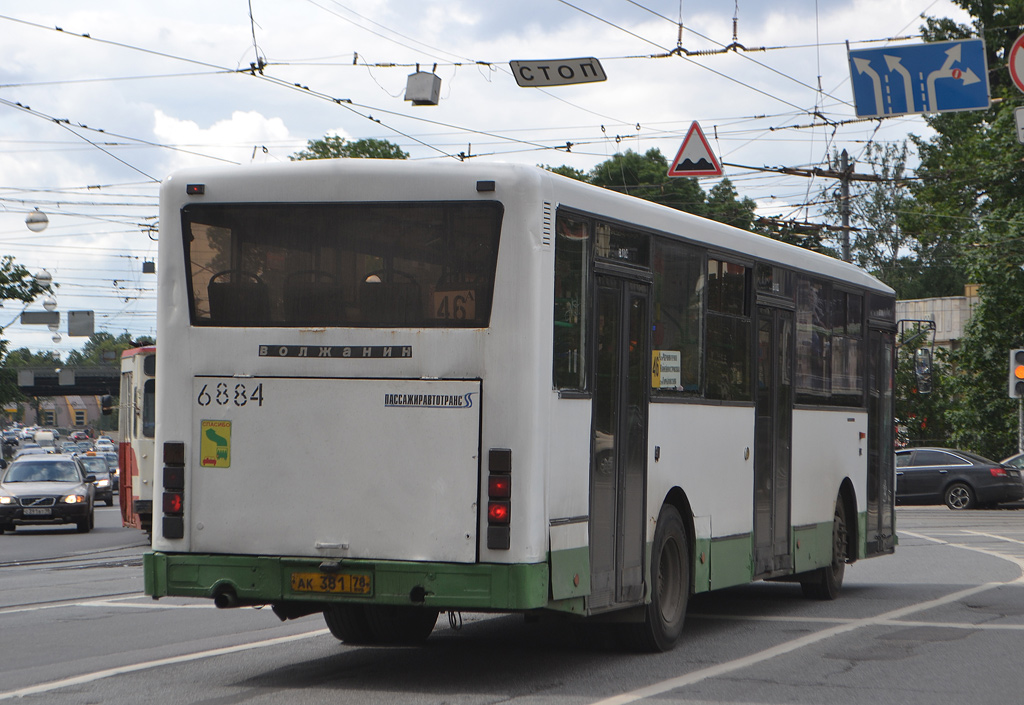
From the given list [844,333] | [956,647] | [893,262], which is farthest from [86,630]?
[893,262]

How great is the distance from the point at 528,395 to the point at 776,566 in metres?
4.97

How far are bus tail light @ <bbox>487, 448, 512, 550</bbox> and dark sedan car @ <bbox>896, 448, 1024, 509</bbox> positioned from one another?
2758 cm

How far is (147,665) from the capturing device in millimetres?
9617

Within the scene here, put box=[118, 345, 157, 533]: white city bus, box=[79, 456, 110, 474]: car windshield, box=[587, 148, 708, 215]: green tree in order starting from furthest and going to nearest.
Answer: box=[587, 148, 708, 215]: green tree
box=[79, 456, 110, 474]: car windshield
box=[118, 345, 157, 533]: white city bus

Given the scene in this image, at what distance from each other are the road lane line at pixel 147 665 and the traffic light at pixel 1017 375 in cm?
2291

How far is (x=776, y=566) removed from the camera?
495 inches

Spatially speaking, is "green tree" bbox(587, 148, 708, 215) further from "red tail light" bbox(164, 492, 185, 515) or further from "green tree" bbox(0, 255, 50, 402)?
"red tail light" bbox(164, 492, 185, 515)

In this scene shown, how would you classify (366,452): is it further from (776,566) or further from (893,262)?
(893,262)

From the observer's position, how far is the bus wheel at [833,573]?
46.6ft

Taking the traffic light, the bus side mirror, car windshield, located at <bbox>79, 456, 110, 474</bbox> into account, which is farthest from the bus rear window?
car windshield, located at <bbox>79, 456, 110, 474</bbox>

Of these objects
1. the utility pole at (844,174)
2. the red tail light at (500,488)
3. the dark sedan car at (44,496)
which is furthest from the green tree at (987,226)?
the red tail light at (500,488)

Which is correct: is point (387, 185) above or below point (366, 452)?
above

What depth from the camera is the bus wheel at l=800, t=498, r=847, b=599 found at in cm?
1420

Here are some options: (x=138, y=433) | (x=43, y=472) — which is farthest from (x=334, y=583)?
(x=43, y=472)
